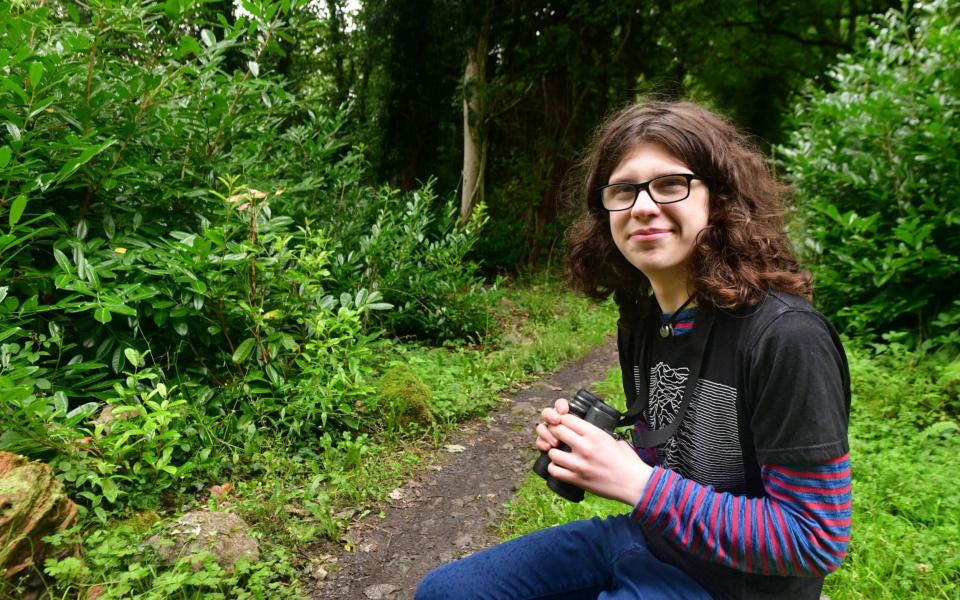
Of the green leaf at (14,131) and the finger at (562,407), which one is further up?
the green leaf at (14,131)

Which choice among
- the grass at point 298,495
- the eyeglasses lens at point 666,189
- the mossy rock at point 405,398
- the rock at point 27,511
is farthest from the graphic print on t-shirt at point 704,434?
the mossy rock at point 405,398

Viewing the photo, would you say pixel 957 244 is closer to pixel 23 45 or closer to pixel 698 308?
pixel 698 308

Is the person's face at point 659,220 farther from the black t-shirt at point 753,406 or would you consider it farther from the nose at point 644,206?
the black t-shirt at point 753,406

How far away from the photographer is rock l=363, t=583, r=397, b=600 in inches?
88.0

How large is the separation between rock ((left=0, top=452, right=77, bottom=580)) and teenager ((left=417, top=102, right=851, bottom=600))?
1.44 meters

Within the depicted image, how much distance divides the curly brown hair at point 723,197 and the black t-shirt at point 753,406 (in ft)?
0.20

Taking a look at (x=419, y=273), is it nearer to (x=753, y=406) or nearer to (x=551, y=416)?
(x=551, y=416)

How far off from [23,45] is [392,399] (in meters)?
2.52

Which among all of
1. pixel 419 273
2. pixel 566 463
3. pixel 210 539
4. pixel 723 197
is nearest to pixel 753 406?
pixel 566 463

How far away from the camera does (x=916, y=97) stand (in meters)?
3.84

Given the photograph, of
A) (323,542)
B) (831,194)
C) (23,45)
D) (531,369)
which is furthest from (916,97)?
(23,45)

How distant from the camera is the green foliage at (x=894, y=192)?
3619mm

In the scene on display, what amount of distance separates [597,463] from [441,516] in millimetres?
2047

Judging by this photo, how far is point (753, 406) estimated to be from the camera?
3.16 feet
